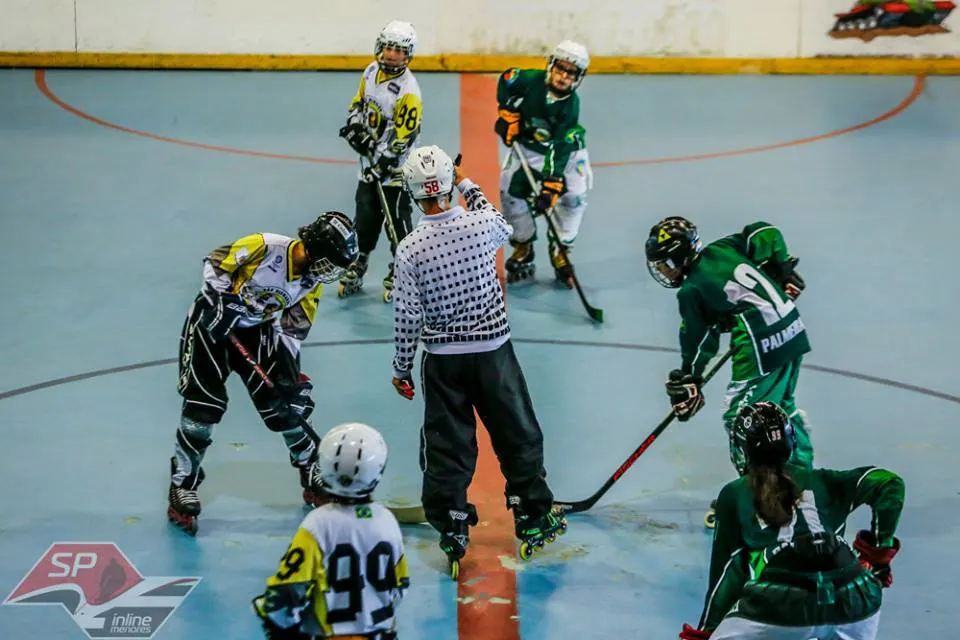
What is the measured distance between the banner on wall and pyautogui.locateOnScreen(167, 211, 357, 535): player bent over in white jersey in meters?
9.65

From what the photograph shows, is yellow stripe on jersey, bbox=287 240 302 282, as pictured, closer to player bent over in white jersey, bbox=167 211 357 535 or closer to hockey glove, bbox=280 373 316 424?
player bent over in white jersey, bbox=167 211 357 535

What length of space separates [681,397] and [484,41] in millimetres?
9051

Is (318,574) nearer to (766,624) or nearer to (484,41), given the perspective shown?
(766,624)

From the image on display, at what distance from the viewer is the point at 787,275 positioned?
20.8 feet

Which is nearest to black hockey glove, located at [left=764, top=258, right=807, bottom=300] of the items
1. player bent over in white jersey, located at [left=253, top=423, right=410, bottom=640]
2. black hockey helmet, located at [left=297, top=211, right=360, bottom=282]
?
black hockey helmet, located at [left=297, top=211, right=360, bottom=282]

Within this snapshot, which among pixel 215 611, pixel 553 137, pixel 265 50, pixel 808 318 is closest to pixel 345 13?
pixel 265 50

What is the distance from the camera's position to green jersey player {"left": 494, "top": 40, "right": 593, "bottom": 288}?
948 centimetres

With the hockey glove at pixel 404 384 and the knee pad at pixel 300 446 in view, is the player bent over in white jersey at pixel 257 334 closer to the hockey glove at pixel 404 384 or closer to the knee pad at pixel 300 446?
the knee pad at pixel 300 446

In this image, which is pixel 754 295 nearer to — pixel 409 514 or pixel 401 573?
pixel 409 514

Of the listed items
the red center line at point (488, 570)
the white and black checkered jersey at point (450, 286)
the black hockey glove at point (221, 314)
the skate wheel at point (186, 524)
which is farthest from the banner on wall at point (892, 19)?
the skate wheel at point (186, 524)

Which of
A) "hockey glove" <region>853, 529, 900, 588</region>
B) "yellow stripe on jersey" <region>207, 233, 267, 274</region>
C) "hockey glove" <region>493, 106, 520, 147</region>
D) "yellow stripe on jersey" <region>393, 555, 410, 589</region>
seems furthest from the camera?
"hockey glove" <region>493, 106, 520, 147</region>

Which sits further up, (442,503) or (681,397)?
(681,397)

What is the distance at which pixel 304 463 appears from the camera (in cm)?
678

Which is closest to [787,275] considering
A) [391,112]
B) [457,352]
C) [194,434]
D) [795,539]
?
[457,352]
